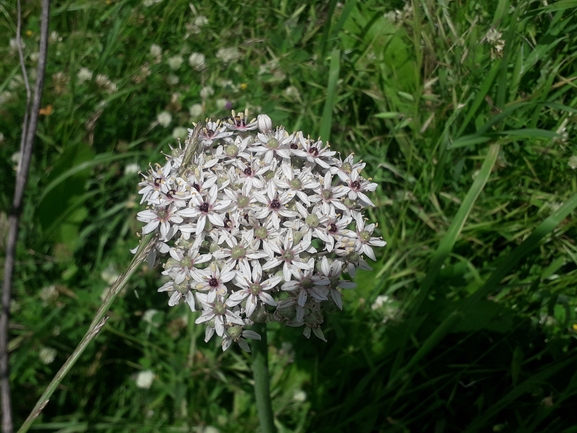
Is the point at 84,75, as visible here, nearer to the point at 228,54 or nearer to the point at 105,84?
the point at 105,84

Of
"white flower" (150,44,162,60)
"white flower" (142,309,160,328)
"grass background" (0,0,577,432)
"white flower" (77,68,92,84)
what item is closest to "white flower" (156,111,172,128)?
"grass background" (0,0,577,432)

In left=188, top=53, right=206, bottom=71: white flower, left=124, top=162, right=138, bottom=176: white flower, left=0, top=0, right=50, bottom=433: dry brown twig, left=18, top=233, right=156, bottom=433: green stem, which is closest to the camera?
left=0, top=0, right=50, bottom=433: dry brown twig

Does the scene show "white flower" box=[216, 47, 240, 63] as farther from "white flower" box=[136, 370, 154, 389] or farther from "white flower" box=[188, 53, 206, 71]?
"white flower" box=[136, 370, 154, 389]

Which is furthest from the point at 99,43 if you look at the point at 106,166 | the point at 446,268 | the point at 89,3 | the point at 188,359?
the point at 446,268

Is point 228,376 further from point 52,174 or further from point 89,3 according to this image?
point 89,3

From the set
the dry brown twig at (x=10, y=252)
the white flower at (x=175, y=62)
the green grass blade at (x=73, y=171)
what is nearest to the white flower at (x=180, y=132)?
the green grass blade at (x=73, y=171)

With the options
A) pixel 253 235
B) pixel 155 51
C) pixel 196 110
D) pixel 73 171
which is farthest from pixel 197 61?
pixel 253 235
